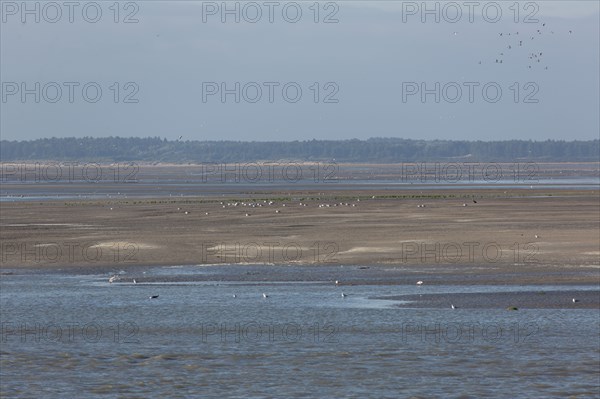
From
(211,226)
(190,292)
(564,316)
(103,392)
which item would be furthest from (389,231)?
(103,392)

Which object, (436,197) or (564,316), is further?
(436,197)

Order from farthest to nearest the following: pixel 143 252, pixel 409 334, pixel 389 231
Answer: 1. pixel 389 231
2. pixel 143 252
3. pixel 409 334

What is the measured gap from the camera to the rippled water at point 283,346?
15703 mm

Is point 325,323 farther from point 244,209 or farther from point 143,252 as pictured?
point 244,209

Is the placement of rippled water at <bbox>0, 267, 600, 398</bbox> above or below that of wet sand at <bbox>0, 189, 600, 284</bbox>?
below

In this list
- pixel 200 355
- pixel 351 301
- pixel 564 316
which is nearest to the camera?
pixel 200 355

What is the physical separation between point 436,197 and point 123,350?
47.2 metres

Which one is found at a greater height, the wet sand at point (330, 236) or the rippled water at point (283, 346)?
the wet sand at point (330, 236)

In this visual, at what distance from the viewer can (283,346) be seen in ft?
60.7

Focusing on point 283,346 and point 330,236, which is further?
point 330,236

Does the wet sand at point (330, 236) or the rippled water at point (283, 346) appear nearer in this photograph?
the rippled water at point (283, 346)

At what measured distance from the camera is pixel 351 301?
23266 millimetres

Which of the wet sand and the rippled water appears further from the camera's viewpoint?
the wet sand

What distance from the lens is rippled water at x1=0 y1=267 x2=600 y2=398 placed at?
15703mm
